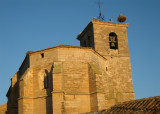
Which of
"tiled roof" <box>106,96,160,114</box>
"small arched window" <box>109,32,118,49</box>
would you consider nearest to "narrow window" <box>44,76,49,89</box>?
"tiled roof" <box>106,96,160,114</box>

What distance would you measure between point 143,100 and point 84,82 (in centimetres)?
894

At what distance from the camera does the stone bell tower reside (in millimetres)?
23891

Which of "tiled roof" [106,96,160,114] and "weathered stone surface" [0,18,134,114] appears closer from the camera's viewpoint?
"tiled roof" [106,96,160,114]

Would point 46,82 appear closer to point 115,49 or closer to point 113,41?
point 115,49

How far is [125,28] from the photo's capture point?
87.1 feet

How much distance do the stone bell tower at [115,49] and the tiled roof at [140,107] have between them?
507 inches

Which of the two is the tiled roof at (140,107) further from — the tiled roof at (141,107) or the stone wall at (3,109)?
the stone wall at (3,109)

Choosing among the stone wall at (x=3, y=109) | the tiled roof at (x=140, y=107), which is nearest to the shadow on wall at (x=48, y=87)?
the stone wall at (x=3, y=109)

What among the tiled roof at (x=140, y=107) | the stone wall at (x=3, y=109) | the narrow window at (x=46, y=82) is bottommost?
the stone wall at (x=3, y=109)

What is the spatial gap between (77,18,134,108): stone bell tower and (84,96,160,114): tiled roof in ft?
42.2

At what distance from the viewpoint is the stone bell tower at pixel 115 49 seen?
23.9 m

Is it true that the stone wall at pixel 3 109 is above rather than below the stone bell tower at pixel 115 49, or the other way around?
below

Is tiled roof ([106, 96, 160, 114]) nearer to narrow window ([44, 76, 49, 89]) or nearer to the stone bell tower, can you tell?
narrow window ([44, 76, 49, 89])

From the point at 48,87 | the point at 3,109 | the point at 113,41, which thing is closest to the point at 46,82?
the point at 48,87
